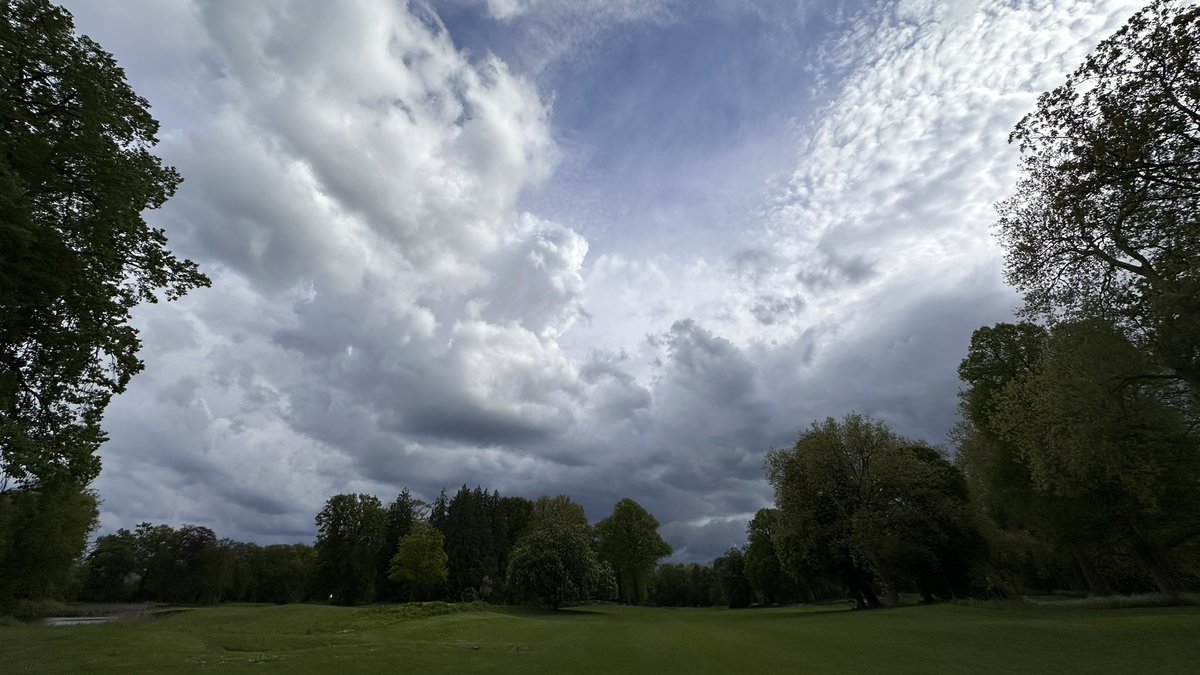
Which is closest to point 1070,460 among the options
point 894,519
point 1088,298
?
point 1088,298

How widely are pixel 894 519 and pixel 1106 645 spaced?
3246 centimetres

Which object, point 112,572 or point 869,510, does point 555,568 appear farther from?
point 112,572

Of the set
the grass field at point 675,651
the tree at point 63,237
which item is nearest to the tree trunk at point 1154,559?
the grass field at point 675,651

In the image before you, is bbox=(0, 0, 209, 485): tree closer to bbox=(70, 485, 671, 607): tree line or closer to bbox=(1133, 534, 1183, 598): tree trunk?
bbox=(1133, 534, 1183, 598): tree trunk

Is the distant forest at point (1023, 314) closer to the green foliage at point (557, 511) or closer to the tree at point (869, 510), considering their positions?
the tree at point (869, 510)

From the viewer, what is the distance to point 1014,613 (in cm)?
3600

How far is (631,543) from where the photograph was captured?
100 metres

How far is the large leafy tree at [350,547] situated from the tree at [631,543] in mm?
39198

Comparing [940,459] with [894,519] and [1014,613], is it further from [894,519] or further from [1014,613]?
[1014,613]

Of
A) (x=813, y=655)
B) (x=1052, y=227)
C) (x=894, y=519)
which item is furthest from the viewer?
(x=894, y=519)

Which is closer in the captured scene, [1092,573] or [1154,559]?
[1154,559]

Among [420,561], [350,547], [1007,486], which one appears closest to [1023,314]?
[1007,486]

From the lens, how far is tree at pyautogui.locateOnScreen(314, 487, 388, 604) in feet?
296

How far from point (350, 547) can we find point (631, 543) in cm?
4738
